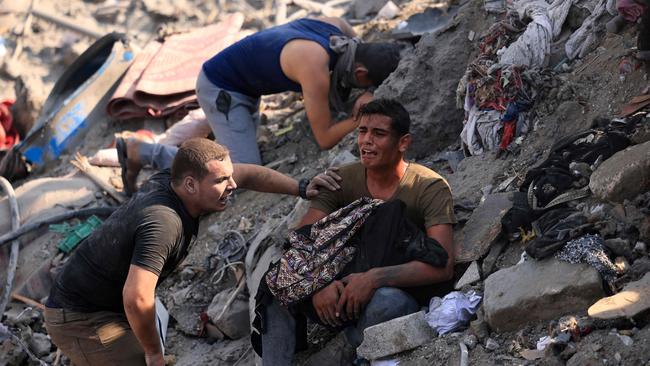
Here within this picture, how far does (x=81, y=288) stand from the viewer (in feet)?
15.5

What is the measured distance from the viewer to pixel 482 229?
498 cm

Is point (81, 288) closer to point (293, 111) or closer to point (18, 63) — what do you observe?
point (293, 111)

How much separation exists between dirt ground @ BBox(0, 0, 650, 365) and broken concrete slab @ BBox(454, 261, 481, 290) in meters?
0.14

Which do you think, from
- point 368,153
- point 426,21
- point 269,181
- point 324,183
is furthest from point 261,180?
point 426,21

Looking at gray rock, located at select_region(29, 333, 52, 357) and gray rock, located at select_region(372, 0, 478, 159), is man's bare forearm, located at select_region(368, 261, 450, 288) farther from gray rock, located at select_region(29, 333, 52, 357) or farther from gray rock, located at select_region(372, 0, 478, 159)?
gray rock, located at select_region(29, 333, 52, 357)

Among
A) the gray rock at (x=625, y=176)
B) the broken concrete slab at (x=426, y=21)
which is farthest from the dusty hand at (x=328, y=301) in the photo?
the broken concrete slab at (x=426, y=21)

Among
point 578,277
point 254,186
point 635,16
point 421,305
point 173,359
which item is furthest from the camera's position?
point 173,359

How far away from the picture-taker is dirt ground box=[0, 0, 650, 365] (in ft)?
13.9

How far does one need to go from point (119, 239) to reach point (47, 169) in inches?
211

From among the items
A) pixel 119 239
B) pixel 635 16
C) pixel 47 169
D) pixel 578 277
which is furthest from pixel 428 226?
pixel 47 169

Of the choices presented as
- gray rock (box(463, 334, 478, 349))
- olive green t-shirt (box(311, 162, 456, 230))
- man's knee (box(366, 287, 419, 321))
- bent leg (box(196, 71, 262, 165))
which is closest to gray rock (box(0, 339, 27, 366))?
bent leg (box(196, 71, 262, 165))

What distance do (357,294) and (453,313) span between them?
0.49 metres

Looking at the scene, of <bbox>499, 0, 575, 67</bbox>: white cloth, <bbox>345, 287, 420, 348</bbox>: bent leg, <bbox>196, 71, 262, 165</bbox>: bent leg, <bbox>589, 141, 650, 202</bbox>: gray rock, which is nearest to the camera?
<bbox>589, 141, 650, 202</bbox>: gray rock

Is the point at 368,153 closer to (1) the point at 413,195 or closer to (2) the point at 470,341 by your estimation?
(1) the point at 413,195
